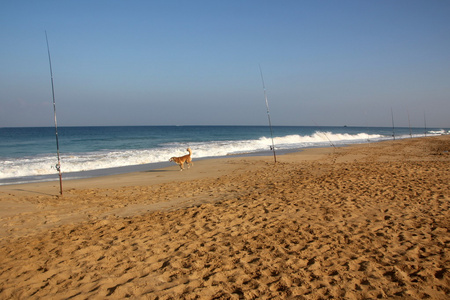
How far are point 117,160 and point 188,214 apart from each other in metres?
13.7

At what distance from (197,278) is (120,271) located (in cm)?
110

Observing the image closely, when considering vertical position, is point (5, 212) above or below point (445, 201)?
above

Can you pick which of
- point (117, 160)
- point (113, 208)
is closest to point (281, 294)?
point (113, 208)

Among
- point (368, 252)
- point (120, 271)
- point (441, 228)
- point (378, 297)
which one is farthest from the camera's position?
point (441, 228)

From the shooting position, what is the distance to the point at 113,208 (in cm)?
721

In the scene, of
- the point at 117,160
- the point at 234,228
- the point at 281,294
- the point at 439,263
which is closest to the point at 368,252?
the point at 439,263

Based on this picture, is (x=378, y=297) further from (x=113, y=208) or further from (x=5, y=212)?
(x=5, y=212)

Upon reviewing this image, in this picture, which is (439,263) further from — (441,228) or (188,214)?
(188,214)

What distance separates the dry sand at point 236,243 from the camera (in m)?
3.43

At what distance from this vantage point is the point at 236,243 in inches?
183

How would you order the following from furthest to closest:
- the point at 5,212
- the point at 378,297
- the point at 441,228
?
the point at 5,212
the point at 441,228
the point at 378,297

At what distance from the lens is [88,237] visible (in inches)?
202

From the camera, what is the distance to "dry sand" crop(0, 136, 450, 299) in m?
3.43

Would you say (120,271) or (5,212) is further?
(5,212)
